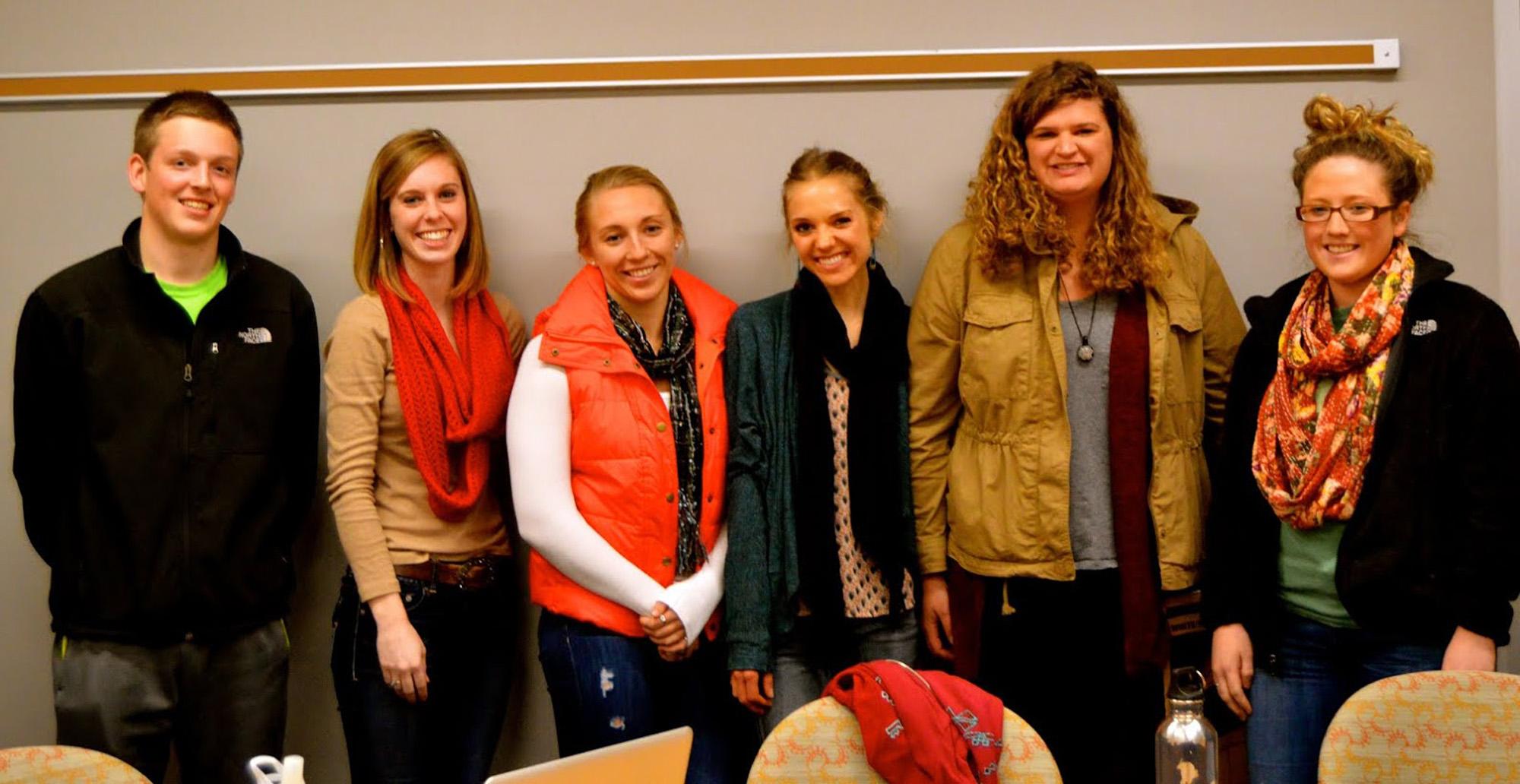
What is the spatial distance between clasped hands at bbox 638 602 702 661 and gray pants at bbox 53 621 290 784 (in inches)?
32.4

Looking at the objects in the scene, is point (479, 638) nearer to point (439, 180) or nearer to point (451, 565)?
point (451, 565)

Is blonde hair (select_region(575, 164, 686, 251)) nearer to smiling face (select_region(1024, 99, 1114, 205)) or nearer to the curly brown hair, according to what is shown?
the curly brown hair

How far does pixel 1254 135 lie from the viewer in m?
3.05

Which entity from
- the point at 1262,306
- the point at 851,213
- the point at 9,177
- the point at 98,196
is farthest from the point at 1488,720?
the point at 9,177

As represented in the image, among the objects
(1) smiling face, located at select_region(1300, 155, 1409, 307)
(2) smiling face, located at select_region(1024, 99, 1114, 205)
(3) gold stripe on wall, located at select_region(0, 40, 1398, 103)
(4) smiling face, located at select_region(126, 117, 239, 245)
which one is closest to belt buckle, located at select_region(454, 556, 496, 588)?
(4) smiling face, located at select_region(126, 117, 239, 245)

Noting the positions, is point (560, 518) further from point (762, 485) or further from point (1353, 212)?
point (1353, 212)

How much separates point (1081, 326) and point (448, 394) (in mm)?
1321

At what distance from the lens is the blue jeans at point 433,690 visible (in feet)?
8.48

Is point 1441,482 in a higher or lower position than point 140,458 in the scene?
lower

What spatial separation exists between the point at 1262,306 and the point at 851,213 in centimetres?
83

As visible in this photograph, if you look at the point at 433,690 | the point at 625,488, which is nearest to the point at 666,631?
the point at 625,488

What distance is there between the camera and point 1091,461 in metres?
2.54

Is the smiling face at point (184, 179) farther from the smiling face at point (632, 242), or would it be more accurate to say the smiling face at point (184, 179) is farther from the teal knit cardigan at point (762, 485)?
the teal knit cardigan at point (762, 485)

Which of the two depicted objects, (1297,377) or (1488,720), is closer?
(1488,720)
